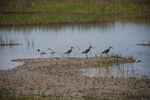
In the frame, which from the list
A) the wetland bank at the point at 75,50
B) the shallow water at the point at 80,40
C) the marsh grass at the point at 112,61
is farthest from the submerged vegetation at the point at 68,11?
the marsh grass at the point at 112,61

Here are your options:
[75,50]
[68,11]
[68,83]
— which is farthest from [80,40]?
[68,11]

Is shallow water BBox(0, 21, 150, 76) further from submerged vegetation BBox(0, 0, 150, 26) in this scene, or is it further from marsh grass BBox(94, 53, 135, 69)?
submerged vegetation BBox(0, 0, 150, 26)

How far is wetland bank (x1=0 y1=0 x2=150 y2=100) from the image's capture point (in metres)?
11.8

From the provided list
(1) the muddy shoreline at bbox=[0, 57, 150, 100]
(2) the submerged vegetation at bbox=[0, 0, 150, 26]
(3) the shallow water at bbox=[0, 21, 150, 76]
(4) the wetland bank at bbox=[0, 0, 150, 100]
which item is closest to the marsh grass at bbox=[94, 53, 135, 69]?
(4) the wetland bank at bbox=[0, 0, 150, 100]

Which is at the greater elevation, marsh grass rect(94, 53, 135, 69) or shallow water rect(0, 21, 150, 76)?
marsh grass rect(94, 53, 135, 69)

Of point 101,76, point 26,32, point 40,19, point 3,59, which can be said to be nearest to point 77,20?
point 40,19

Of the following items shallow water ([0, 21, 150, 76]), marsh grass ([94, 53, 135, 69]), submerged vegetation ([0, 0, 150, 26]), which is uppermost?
submerged vegetation ([0, 0, 150, 26])

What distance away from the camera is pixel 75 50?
21938mm

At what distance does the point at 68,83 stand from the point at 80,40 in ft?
47.8

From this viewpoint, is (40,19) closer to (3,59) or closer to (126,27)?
(126,27)

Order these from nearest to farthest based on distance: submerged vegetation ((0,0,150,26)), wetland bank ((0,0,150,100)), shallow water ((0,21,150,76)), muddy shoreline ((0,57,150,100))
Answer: muddy shoreline ((0,57,150,100)) < wetland bank ((0,0,150,100)) < shallow water ((0,21,150,76)) < submerged vegetation ((0,0,150,26))

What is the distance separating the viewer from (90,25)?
118 ft

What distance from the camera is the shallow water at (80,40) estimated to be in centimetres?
1983

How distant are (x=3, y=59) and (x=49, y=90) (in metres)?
7.93
